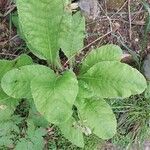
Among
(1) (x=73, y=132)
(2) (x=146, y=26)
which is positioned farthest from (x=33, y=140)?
(2) (x=146, y=26)

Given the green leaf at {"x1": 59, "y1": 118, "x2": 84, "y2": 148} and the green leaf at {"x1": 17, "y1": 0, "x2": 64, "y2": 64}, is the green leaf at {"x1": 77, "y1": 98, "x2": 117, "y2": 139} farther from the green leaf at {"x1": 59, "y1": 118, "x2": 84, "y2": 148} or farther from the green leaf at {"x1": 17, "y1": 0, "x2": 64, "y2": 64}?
the green leaf at {"x1": 17, "y1": 0, "x2": 64, "y2": 64}

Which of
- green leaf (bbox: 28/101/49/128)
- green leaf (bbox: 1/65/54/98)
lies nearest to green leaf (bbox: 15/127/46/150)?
green leaf (bbox: 28/101/49/128)

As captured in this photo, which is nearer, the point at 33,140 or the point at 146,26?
the point at 33,140

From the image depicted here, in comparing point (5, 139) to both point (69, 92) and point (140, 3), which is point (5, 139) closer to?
point (69, 92)

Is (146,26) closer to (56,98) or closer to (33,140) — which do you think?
(56,98)

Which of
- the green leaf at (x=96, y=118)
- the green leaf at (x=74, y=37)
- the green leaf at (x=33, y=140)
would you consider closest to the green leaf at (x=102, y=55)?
the green leaf at (x=74, y=37)
